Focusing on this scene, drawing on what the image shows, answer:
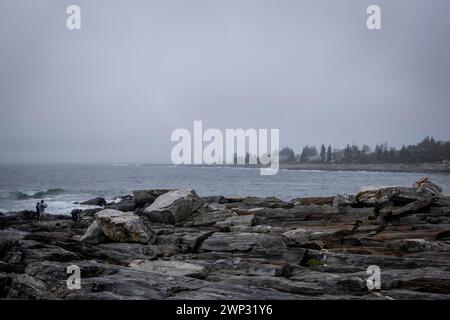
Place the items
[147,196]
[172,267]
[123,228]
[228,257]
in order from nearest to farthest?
1. [172,267]
2. [228,257]
3. [123,228]
4. [147,196]

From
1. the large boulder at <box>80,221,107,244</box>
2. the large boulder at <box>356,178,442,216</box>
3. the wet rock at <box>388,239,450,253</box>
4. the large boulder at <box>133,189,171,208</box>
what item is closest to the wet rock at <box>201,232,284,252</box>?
the large boulder at <box>80,221,107,244</box>

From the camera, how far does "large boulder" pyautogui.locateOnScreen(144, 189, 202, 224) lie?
24.1m

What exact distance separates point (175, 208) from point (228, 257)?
9540 millimetres

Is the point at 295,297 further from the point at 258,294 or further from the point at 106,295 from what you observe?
the point at 106,295

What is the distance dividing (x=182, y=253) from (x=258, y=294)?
6.65 metres

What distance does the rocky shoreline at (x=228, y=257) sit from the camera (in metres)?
11.2

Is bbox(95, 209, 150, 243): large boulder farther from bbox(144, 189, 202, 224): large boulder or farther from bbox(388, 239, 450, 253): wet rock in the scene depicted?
bbox(388, 239, 450, 253): wet rock

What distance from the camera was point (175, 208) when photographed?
24.4 meters

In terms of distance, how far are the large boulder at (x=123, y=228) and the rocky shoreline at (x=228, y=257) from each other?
5 cm

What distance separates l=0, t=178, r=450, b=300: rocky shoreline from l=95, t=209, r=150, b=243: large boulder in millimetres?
49

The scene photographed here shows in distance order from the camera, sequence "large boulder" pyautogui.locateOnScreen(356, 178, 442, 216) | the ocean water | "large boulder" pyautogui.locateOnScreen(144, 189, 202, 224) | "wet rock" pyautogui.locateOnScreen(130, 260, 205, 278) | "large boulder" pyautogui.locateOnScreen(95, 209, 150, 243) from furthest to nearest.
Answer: the ocean water
"large boulder" pyautogui.locateOnScreen(356, 178, 442, 216)
"large boulder" pyautogui.locateOnScreen(144, 189, 202, 224)
"large boulder" pyautogui.locateOnScreen(95, 209, 150, 243)
"wet rock" pyautogui.locateOnScreen(130, 260, 205, 278)

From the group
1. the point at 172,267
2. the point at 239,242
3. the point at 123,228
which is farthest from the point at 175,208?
the point at 172,267

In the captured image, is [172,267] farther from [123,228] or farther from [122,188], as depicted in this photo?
[122,188]

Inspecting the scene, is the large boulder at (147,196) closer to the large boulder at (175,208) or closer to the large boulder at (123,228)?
the large boulder at (175,208)
